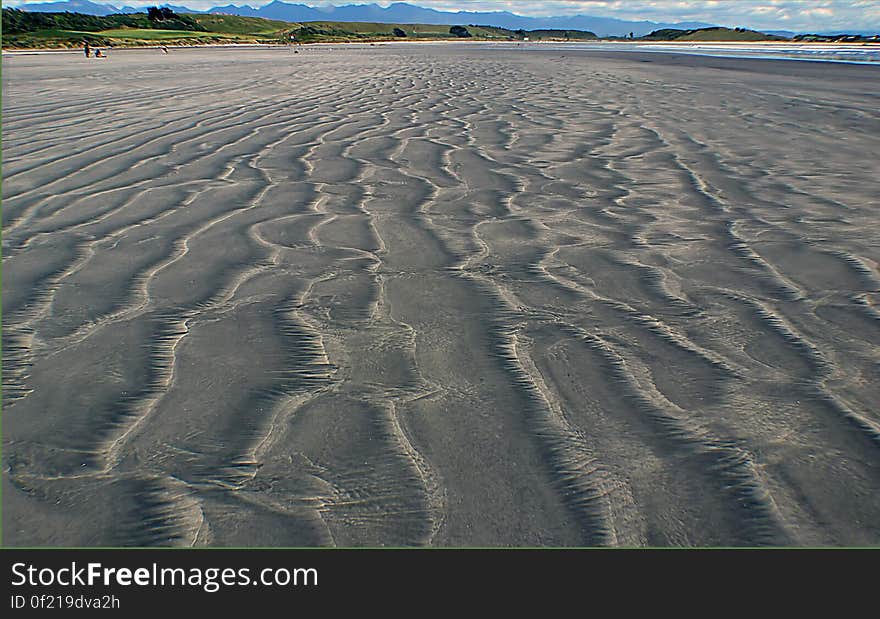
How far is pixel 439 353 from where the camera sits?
2014mm

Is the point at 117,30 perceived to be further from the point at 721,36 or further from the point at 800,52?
the point at 721,36

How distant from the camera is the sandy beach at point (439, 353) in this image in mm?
1403

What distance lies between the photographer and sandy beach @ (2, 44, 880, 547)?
140 centimetres

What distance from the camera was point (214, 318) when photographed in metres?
2.23

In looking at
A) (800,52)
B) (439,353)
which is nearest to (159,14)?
(800,52)

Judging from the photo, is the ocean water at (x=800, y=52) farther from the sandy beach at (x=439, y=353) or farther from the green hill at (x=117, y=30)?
the green hill at (x=117, y=30)

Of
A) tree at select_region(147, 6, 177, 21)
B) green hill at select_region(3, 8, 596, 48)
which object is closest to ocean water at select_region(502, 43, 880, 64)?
green hill at select_region(3, 8, 596, 48)

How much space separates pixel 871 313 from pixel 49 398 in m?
2.63

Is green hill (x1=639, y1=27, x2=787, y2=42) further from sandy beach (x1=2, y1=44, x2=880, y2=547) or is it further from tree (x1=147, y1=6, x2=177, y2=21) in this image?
sandy beach (x1=2, y1=44, x2=880, y2=547)

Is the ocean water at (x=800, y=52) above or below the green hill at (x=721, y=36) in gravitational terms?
below

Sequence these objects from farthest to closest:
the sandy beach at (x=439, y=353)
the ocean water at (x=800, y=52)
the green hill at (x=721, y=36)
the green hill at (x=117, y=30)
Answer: the green hill at (x=721, y=36), the green hill at (x=117, y=30), the ocean water at (x=800, y=52), the sandy beach at (x=439, y=353)

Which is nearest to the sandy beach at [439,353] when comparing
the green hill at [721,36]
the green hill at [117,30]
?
the green hill at [117,30]
